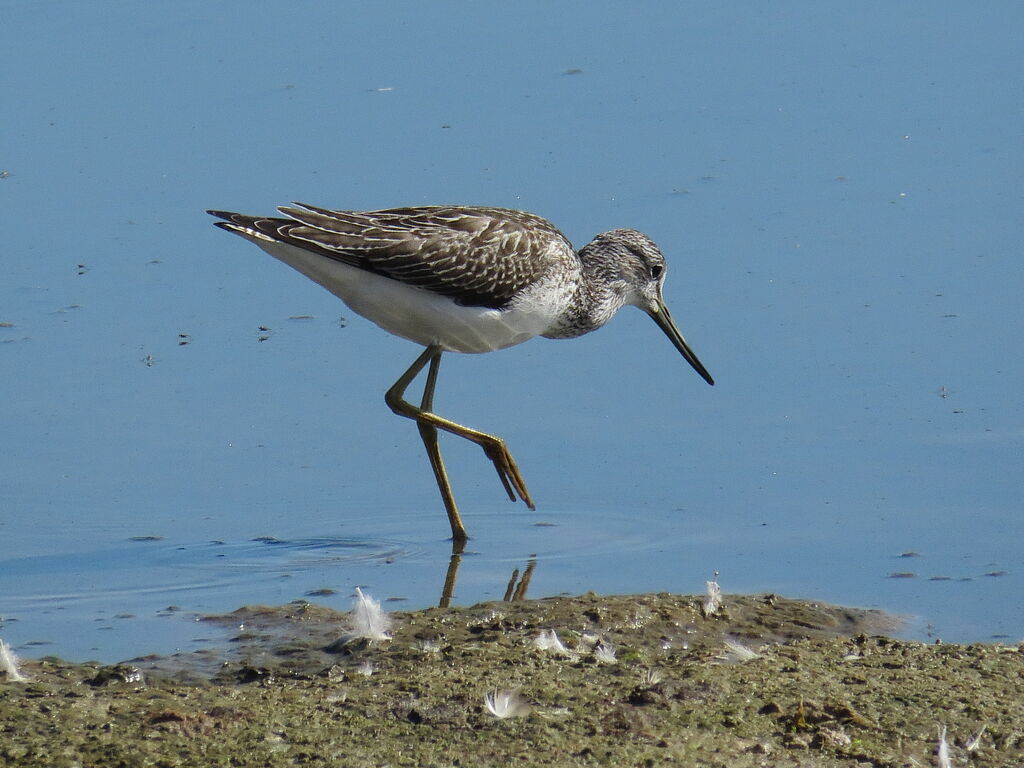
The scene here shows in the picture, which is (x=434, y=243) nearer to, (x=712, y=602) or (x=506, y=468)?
(x=506, y=468)

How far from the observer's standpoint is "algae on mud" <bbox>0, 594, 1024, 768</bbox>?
4387 millimetres

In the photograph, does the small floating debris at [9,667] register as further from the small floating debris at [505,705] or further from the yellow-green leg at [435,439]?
the yellow-green leg at [435,439]

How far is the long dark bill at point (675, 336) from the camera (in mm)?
8305

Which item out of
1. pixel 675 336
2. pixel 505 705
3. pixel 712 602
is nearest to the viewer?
pixel 505 705

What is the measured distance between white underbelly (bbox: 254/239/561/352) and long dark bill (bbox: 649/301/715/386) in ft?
3.29

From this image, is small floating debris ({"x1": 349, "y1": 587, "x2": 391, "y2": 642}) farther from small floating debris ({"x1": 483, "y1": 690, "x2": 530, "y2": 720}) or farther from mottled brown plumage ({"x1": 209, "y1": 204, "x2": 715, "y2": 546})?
mottled brown plumage ({"x1": 209, "y1": 204, "x2": 715, "y2": 546})

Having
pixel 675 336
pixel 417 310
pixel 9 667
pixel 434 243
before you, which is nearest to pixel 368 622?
pixel 9 667

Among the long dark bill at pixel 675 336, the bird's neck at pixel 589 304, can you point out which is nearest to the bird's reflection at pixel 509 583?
the bird's neck at pixel 589 304

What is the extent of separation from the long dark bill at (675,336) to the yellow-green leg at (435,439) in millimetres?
1332

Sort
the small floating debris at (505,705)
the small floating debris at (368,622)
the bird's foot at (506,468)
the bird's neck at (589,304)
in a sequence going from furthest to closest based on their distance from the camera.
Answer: the bird's neck at (589,304), the bird's foot at (506,468), the small floating debris at (368,622), the small floating debris at (505,705)

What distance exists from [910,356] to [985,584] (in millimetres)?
2058

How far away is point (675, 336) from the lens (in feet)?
28.0

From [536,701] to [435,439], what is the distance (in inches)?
113

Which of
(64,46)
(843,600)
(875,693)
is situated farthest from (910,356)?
(64,46)
